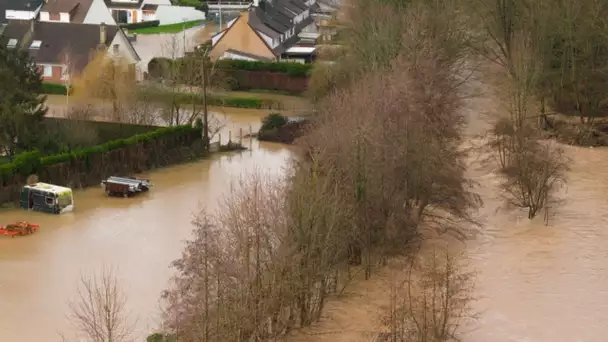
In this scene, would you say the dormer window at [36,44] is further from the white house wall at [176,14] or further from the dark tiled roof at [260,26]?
the white house wall at [176,14]

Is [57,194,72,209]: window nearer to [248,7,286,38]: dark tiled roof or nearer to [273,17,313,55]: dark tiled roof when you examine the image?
[248,7,286,38]: dark tiled roof

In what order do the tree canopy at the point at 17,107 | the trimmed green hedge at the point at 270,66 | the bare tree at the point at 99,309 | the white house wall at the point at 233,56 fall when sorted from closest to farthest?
the bare tree at the point at 99,309 < the tree canopy at the point at 17,107 < the trimmed green hedge at the point at 270,66 < the white house wall at the point at 233,56

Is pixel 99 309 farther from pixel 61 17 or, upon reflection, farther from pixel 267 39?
pixel 61 17

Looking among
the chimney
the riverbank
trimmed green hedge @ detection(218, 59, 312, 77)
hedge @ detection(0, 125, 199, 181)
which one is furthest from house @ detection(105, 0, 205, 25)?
the riverbank

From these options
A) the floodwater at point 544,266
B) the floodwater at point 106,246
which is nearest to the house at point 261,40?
the floodwater at point 106,246

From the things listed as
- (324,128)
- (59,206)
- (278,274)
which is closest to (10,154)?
(59,206)

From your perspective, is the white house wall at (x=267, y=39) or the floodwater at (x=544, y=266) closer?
the floodwater at (x=544, y=266)
